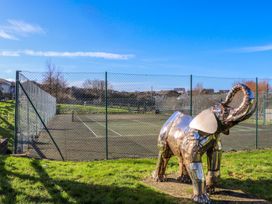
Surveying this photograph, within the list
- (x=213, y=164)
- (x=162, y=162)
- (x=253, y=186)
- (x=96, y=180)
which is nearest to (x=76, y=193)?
(x=96, y=180)

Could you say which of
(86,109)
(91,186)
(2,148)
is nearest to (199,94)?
(86,109)

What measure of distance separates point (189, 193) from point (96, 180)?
199 centimetres

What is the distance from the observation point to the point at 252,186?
6.44 metres

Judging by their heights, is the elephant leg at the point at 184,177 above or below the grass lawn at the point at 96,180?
above

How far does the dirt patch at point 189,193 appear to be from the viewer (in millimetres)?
5418

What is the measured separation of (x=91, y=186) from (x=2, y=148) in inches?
183

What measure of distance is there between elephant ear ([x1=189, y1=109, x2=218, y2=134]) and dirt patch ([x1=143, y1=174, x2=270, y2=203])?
49.0 inches

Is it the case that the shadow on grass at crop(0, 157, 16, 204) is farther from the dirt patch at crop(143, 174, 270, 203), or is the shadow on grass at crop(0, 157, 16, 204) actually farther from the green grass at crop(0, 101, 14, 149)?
the green grass at crop(0, 101, 14, 149)

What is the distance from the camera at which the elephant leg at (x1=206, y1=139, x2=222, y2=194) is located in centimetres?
543

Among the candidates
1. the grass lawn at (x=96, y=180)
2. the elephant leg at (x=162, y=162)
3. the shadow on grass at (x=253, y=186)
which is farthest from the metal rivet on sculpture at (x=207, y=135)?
the shadow on grass at (x=253, y=186)

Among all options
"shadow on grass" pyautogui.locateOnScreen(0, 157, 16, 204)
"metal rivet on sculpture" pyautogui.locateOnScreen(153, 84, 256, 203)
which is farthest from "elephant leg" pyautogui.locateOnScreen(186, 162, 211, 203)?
"shadow on grass" pyautogui.locateOnScreen(0, 157, 16, 204)

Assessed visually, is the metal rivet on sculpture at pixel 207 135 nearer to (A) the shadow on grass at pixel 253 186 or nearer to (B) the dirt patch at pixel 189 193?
(B) the dirt patch at pixel 189 193

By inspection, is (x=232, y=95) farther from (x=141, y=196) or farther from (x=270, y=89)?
(x=270, y=89)

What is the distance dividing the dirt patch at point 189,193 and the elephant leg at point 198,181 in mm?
333
